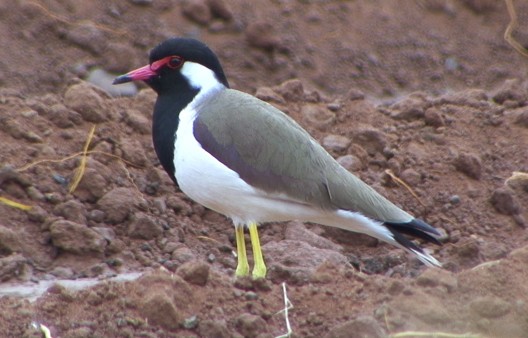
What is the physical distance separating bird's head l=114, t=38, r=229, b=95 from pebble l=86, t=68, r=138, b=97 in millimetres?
3041

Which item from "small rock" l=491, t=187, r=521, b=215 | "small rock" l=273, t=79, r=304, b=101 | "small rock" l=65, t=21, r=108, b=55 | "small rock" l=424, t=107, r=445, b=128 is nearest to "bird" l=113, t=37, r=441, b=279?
"small rock" l=491, t=187, r=521, b=215

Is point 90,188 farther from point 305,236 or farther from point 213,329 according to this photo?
point 213,329

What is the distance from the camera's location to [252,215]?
728cm

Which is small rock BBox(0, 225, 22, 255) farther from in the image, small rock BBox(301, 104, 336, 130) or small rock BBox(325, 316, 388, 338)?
small rock BBox(301, 104, 336, 130)

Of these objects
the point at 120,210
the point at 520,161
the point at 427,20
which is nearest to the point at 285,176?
the point at 120,210

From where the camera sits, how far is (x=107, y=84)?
10.8m

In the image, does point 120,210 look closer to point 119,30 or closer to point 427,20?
point 119,30

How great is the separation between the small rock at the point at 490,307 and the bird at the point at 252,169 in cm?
142

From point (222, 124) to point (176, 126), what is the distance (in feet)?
0.97

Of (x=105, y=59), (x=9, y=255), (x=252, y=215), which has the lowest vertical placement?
(x=105, y=59)

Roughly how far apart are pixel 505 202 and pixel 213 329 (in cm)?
405

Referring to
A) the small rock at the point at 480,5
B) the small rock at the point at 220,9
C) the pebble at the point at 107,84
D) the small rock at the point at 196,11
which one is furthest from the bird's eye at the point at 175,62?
the small rock at the point at 480,5

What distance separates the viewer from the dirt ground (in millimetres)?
5996

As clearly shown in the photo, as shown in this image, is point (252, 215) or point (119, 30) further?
point (119, 30)
